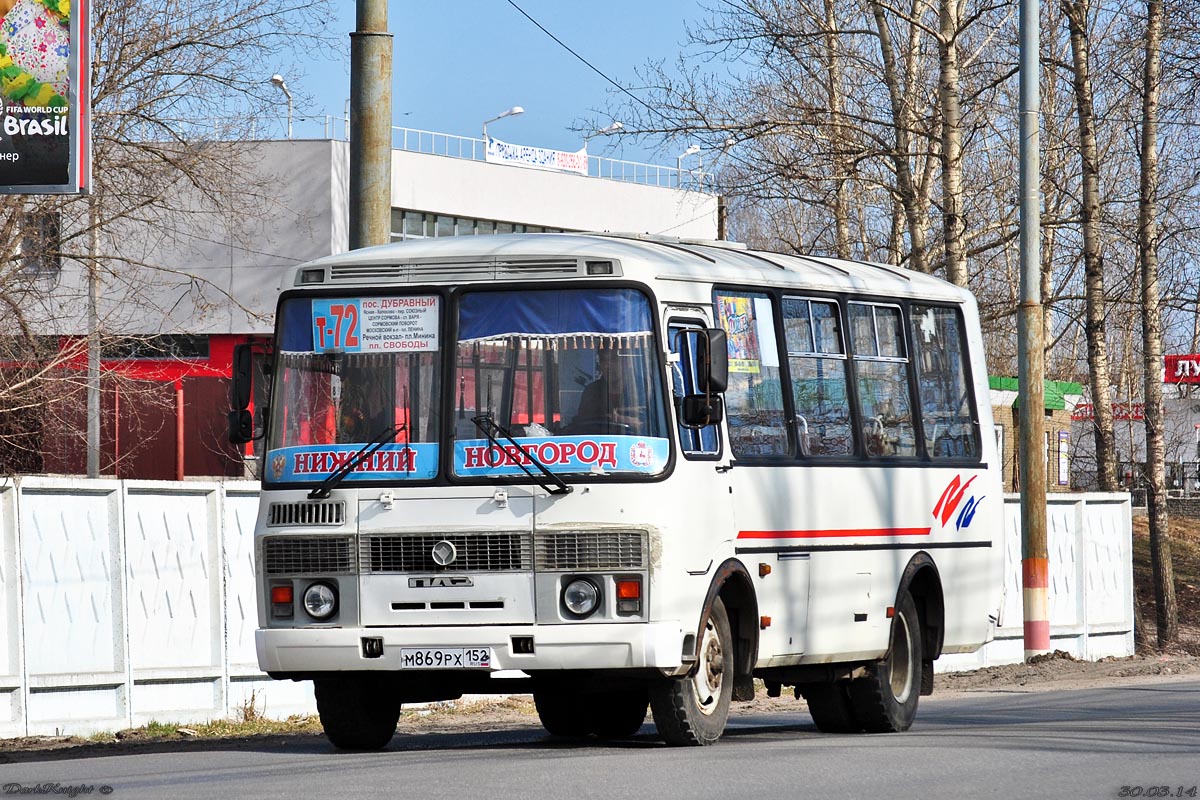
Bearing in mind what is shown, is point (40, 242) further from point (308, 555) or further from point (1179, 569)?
point (1179, 569)

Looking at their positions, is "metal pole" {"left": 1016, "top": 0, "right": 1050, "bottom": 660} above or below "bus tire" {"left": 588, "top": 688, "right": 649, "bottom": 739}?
above

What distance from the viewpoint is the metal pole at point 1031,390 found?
20500mm

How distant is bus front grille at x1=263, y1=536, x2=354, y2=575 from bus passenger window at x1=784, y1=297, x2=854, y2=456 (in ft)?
9.75

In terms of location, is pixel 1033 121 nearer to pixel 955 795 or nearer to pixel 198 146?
pixel 198 146

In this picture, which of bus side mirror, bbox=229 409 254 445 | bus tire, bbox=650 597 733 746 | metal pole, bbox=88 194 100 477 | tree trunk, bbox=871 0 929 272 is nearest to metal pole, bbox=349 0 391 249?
bus side mirror, bbox=229 409 254 445

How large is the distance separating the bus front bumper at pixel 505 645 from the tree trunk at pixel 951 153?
16686 millimetres

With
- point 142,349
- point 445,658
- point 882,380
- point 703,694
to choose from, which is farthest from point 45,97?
point 142,349

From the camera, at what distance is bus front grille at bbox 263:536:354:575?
10797 millimetres

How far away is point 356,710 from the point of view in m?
11.6

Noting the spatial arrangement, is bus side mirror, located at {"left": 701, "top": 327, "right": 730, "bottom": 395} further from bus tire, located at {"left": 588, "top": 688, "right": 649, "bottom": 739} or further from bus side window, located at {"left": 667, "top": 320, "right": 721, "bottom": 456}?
bus tire, located at {"left": 588, "top": 688, "right": 649, "bottom": 739}

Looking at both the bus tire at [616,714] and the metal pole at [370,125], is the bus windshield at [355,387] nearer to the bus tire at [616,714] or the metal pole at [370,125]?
the metal pole at [370,125]

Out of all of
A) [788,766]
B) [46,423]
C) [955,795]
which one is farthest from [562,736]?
[46,423]

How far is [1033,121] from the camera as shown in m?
20.6

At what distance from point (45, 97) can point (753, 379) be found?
560 centimetres
